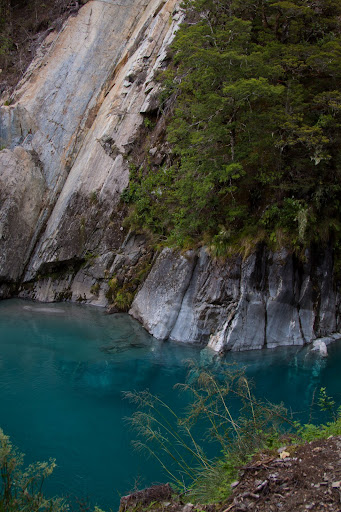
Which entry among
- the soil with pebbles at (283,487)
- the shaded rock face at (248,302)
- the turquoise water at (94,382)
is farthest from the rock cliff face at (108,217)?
the soil with pebbles at (283,487)

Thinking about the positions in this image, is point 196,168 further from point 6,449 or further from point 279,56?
point 6,449

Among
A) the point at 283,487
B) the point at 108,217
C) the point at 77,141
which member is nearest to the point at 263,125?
the point at 108,217

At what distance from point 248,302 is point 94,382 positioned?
4.91 m

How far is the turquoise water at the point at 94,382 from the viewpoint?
653cm

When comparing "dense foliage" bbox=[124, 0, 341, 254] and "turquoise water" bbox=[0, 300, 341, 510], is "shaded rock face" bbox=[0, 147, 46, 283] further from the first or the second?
"dense foliage" bbox=[124, 0, 341, 254]

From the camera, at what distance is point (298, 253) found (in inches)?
466

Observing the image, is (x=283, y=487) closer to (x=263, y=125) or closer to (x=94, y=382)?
(x=94, y=382)

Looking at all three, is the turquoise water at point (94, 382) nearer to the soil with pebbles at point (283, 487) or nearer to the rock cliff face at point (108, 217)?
the rock cliff face at point (108, 217)

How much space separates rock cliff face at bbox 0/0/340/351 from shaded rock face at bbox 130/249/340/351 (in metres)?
0.03

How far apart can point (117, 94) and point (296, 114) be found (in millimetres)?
10055

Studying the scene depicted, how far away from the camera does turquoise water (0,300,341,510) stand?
6.53 m

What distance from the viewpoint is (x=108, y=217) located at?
16.5 m

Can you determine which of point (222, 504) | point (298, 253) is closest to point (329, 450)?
point (222, 504)

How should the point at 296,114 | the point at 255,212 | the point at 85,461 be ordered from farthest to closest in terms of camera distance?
the point at 255,212
the point at 296,114
the point at 85,461
